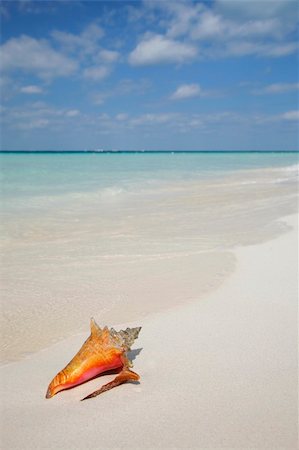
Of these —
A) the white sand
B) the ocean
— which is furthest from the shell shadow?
the ocean

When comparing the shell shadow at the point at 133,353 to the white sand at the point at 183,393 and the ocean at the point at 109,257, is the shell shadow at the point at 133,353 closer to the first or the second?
the white sand at the point at 183,393

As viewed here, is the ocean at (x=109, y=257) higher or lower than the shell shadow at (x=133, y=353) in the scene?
higher

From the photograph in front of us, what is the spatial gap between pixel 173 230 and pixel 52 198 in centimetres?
665

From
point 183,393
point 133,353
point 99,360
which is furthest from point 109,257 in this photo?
point 183,393

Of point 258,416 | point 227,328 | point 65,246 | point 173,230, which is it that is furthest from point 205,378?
point 173,230

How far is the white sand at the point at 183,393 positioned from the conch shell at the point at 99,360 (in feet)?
0.23

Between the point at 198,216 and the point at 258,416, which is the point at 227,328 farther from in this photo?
the point at 198,216

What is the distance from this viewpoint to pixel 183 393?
8.34 ft

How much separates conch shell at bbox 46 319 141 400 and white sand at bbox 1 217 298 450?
0.07 m

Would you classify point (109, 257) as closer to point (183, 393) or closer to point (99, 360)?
point (99, 360)

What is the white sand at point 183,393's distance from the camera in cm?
219

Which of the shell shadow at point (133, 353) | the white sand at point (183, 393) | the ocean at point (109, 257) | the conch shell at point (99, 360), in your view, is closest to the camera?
the white sand at point (183, 393)

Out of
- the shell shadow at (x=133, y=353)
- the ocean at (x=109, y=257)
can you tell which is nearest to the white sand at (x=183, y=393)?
the shell shadow at (x=133, y=353)

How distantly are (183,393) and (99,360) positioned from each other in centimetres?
56
